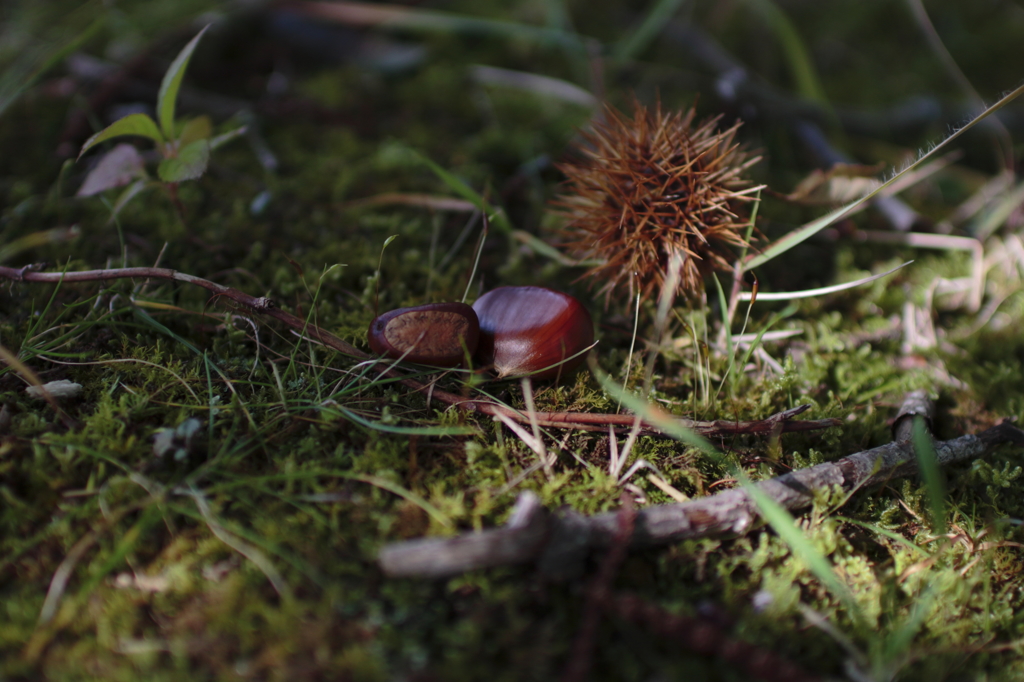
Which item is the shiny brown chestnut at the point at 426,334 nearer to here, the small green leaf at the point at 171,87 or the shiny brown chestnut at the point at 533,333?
the shiny brown chestnut at the point at 533,333

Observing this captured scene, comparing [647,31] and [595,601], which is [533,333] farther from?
[647,31]

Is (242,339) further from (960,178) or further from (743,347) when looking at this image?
(960,178)

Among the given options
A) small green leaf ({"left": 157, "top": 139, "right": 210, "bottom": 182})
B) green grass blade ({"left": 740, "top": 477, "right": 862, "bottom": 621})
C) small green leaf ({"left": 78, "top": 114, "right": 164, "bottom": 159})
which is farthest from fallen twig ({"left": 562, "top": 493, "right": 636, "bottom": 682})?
small green leaf ({"left": 78, "top": 114, "right": 164, "bottom": 159})

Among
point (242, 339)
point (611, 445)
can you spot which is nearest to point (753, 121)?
point (611, 445)

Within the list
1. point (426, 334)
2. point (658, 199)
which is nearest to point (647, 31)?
point (658, 199)

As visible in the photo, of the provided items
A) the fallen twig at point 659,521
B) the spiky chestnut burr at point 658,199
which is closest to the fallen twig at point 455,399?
the fallen twig at point 659,521
